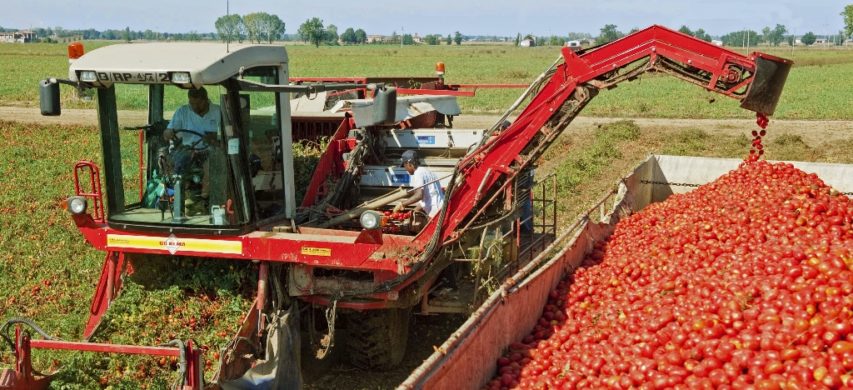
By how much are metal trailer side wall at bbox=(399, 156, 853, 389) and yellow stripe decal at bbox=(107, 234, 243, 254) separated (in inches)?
85.3

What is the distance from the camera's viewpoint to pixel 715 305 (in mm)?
5977

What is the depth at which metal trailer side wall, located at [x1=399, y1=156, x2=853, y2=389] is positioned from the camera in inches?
207

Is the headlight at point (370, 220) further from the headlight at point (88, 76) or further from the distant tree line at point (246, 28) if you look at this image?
the headlight at point (88, 76)

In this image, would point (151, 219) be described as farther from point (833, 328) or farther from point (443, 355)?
point (833, 328)

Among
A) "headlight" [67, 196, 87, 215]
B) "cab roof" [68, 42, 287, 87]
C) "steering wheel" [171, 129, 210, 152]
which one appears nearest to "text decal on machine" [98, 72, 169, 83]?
"cab roof" [68, 42, 287, 87]

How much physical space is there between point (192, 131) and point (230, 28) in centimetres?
109

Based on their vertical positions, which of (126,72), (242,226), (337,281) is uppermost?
(126,72)

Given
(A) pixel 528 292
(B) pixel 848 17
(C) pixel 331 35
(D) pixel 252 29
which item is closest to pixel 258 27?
(D) pixel 252 29

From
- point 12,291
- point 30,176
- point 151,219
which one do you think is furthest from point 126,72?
point 30,176

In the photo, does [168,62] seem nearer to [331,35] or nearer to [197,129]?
[197,129]

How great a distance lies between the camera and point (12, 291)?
32.4 feet

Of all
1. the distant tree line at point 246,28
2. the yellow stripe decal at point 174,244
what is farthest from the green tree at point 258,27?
the yellow stripe decal at point 174,244

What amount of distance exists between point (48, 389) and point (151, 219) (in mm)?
1577

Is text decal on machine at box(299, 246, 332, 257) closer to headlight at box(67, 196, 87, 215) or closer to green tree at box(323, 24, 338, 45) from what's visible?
headlight at box(67, 196, 87, 215)
